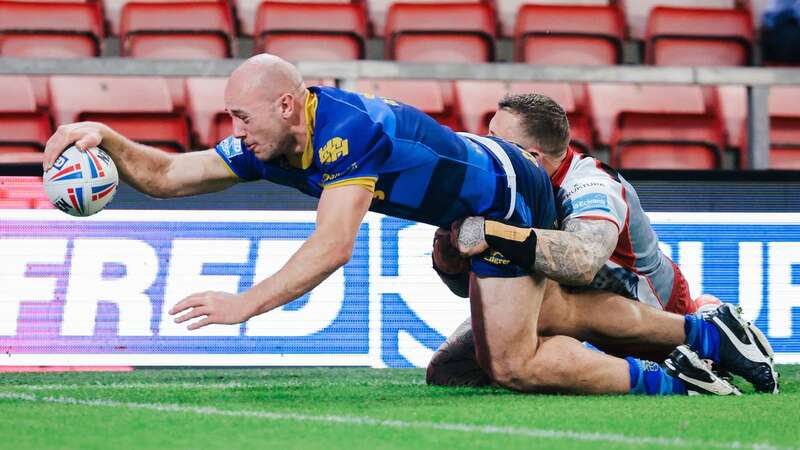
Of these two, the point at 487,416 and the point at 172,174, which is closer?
the point at 487,416

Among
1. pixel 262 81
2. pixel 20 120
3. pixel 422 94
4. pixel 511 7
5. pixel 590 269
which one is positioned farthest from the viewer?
pixel 511 7

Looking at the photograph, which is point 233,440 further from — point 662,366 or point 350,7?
point 350,7

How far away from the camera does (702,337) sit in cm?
488

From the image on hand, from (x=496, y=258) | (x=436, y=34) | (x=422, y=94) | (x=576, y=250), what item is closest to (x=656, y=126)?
(x=422, y=94)

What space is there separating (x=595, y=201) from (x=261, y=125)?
4.51 feet

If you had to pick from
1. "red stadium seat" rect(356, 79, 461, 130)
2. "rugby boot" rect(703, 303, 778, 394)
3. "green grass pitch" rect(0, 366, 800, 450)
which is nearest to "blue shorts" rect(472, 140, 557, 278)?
"green grass pitch" rect(0, 366, 800, 450)

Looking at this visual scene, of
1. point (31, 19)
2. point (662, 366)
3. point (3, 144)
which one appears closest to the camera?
point (662, 366)

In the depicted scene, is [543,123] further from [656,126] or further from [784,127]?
[784,127]

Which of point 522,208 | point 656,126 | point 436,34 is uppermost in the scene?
point 436,34

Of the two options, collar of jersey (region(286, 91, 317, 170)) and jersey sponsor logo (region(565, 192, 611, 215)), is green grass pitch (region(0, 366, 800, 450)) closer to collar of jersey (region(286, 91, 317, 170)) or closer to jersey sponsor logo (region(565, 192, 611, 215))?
jersey sponsor logo (region(565, 192, 611, 215))

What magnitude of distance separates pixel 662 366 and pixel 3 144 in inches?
201

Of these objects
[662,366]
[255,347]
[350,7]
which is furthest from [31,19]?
[662,366]

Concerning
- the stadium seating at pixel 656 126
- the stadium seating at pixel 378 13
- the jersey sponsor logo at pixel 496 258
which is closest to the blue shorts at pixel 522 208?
the jersey sponsor logo at pixel 496 258

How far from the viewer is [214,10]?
32.2 feet
